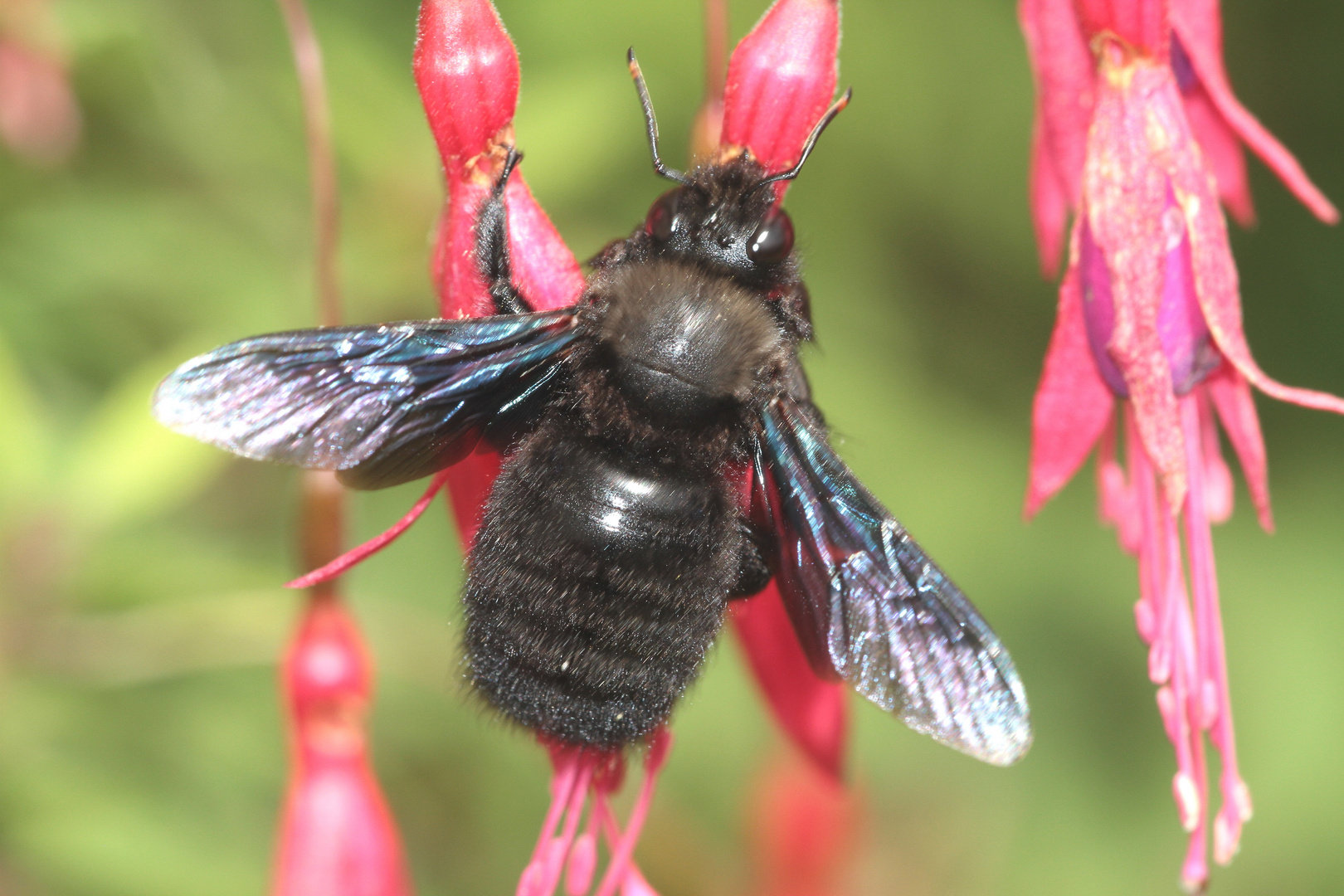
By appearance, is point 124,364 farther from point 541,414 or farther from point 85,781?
point 541,414

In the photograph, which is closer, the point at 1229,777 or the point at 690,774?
the point at 1229,777

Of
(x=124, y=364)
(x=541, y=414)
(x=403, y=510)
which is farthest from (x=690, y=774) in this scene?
(x=541, y=414)

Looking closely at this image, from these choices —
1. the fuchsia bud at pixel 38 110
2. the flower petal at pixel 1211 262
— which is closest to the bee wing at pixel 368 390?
the flower petal at pixel 1211 262

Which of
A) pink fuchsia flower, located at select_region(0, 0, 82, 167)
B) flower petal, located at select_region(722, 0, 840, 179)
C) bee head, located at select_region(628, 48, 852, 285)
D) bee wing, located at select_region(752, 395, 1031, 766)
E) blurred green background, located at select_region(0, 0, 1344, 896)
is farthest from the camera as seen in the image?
pink fuchsia flower, located at select_region(0, 0, 82, 167)

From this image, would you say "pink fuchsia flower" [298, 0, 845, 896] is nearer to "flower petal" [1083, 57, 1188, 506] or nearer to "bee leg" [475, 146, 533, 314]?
"bee leg" [475, 146, 533, 314]

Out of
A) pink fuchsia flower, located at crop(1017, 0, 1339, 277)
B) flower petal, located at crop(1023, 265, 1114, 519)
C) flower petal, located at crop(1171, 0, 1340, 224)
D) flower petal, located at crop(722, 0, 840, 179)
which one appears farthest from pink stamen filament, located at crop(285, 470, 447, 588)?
flower petal, located at crop(1171, 0, 1340, 224)
